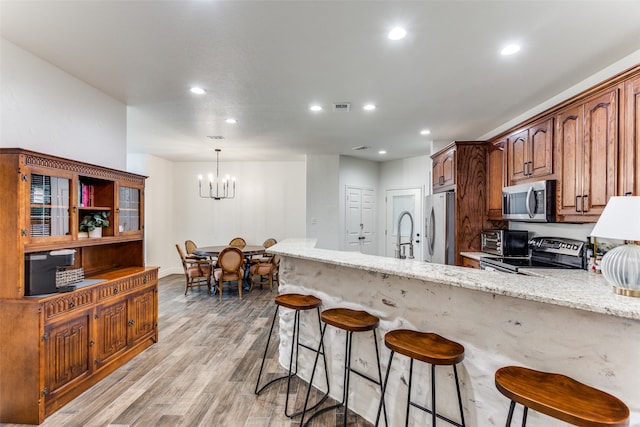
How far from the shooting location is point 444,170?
4.58 metres

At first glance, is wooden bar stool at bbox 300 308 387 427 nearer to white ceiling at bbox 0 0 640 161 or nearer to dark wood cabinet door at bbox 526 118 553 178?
white ceiling at bbox 0 0 640 161

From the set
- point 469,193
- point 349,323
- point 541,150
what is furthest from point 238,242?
point 541,150

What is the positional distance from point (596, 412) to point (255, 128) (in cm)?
427

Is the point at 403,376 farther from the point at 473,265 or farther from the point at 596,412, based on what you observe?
the point at 473,265

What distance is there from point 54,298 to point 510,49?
377cm

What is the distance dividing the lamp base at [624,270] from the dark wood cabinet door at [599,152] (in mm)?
1233

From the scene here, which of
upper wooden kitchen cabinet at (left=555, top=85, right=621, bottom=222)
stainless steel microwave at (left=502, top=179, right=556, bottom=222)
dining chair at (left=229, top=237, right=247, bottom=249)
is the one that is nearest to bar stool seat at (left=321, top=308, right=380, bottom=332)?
upper wooden kitchen cabinet at (left=555, top=85, right=621, bottom=222)

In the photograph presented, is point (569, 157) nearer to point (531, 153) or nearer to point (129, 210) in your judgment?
point (531, 153)

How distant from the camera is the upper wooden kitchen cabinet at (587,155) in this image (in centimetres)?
229

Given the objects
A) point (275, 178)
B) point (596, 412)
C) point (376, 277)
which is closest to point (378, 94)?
point (376, 277)

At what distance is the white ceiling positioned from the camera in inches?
71.2

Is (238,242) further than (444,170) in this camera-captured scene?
Yes

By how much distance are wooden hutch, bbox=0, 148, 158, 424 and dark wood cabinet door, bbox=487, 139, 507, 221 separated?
4.35 m

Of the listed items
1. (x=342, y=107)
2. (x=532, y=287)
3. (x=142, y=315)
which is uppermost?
(x=342, y=107)
